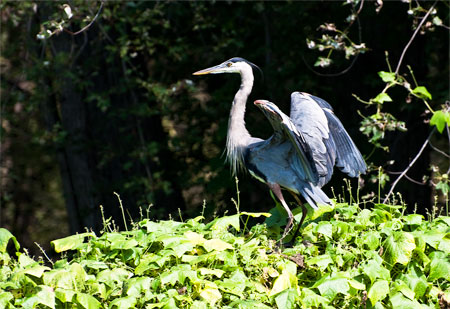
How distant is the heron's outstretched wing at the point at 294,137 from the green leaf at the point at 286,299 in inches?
40.0

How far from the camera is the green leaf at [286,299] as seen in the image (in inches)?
139

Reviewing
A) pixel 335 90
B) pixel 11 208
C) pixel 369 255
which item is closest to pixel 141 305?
pixel 369 255

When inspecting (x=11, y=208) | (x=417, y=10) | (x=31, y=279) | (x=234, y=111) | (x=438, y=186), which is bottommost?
(x=11, y=208)

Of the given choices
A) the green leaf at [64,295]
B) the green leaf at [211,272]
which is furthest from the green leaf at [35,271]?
the green leaf at [211,272]

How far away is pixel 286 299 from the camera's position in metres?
3.54

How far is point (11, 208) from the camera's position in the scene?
1309 cm

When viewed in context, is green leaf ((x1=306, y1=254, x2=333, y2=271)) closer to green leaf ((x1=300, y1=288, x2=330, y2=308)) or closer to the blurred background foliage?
green leaf ((x1=300, y1=288, x2=330, y2=308))

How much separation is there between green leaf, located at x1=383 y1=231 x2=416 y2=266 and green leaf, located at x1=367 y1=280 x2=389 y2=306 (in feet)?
0.81

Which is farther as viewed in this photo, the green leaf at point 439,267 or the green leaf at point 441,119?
the green leaf at point 441,119

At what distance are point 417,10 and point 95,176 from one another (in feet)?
15.4

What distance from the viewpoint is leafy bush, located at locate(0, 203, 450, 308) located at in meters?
3.50

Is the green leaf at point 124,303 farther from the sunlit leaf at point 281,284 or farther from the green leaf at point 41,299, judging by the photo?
the sunlit leaf at point 281,284

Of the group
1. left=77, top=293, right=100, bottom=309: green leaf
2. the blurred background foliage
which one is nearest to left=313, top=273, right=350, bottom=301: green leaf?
left=77, top=293, right=100, bottom=309: green leaf

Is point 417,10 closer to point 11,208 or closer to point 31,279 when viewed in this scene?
point 31,279
